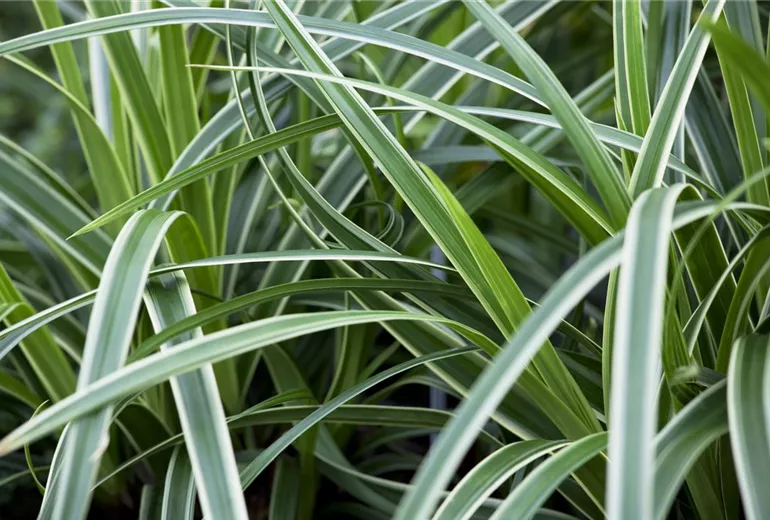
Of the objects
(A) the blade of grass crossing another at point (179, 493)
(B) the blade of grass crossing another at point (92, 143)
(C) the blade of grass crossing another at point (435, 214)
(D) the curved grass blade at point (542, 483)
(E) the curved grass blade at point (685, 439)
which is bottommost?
(A) the blade of grass crossing another at point (179, 493)

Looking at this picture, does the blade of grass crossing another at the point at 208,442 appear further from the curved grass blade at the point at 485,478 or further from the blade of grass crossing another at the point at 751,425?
the blade of grass crossing another at the point at 751,425

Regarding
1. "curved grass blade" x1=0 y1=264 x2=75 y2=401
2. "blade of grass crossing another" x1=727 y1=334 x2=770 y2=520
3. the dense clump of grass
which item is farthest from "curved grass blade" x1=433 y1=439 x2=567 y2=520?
"curved grass blade" x1=0 y1=264 x2=75 y2=401

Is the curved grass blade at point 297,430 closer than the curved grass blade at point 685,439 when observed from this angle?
No

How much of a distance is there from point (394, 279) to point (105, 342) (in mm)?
188

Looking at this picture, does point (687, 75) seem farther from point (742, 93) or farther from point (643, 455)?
point (643, 455)

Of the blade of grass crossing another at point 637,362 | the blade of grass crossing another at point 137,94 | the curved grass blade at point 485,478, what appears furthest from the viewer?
the blade of grass crossing another at point 137,94

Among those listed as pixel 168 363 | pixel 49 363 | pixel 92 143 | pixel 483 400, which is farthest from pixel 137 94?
pixel 483 400

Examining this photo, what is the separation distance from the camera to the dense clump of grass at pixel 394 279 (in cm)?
33

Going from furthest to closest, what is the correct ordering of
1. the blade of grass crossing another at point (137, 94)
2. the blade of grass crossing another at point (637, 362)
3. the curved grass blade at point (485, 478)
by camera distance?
the blade of grass crossing another at point (137, 94) → the curved grass blade at point (485, 478) → the blade of grass crossing another at point (637, 362)

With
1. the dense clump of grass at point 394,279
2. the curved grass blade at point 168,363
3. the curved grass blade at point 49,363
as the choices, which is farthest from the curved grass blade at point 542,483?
the curved grass blade at point 49,363

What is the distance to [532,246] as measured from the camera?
962 mm

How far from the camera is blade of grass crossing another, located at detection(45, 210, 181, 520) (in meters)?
0.33

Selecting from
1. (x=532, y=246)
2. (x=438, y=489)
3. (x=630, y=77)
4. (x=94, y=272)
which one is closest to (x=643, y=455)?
(x=438, y=489)

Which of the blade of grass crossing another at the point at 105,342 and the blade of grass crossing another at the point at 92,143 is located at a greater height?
the blade of grass crossing another at the point at 92,143
